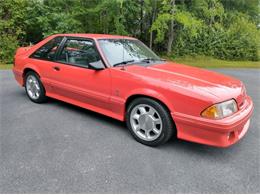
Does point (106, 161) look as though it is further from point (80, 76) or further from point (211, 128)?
point (80, 76)

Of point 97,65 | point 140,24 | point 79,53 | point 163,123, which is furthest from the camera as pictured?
point 140,24

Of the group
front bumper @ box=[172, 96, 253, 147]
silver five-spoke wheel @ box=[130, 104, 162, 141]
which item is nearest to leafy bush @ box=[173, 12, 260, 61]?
silver five-spoke wheel @ box=[130, 104, 162, 141]

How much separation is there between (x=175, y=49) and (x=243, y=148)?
13042mm

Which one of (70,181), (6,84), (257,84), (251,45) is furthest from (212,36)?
(70,181)

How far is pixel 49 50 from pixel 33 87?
0.85 meters

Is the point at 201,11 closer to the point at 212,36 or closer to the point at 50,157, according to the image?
the point at 212,36

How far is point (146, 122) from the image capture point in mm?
3340

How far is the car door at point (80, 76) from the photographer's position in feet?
12.4

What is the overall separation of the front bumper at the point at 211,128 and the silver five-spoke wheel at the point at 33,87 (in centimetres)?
298

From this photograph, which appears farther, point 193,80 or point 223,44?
point 223,44

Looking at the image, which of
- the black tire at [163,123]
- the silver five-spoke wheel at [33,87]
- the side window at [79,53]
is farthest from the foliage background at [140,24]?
the black tire at [163,123]

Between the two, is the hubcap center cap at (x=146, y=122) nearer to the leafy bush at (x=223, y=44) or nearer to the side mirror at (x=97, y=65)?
the side mirror at (x=97, y=65)

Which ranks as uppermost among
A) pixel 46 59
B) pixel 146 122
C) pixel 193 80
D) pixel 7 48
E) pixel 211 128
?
pixel 46 59

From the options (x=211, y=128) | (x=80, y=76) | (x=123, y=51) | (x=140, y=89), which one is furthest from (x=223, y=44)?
(x=211, y=128)
